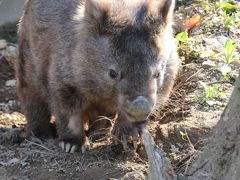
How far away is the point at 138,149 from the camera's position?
485cm

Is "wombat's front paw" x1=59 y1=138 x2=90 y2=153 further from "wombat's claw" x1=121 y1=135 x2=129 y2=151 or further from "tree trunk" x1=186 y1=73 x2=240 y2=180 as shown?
"tree trunk" x1=186 y1=73 x2=240 y2=180

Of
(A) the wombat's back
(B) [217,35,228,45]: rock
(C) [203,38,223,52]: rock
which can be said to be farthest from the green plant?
(A) the wombat's back

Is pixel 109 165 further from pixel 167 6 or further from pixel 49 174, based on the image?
pixel 167 6

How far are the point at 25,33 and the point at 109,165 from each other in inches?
68.9

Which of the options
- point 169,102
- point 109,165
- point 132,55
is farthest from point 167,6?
point 109,165

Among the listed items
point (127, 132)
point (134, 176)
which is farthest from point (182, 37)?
point (134, 176)

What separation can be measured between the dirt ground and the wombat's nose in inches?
16.8

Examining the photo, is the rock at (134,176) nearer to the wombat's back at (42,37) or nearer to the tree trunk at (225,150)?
the tree trunk at (225,150)

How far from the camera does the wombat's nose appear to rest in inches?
165

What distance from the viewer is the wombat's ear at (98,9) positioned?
4582mm

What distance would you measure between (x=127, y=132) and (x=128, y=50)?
82 cm

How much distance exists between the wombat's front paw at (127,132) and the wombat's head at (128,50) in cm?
35

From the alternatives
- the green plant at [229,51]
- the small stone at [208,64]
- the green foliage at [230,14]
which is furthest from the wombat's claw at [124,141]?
the green foliage at [230,14]

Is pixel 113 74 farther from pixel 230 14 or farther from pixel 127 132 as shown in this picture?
pixel 230 14
